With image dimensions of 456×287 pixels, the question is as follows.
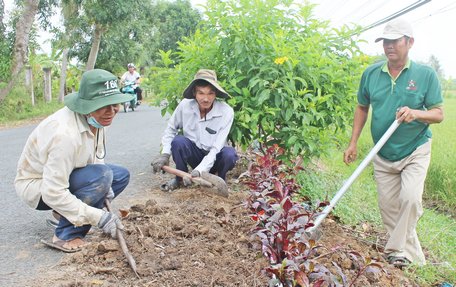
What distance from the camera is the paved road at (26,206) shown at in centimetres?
319

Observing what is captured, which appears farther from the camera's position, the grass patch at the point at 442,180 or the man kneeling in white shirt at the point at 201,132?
the grass patch at the point at 442,180

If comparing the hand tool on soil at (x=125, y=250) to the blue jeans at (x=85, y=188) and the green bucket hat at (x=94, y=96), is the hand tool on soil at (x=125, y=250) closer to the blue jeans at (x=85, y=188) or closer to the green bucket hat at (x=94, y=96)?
the blue jeans at (x=85, y=188)

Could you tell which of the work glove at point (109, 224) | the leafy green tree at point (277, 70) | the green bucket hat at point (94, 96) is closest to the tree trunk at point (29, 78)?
the leafy green tree at point (277, 70)

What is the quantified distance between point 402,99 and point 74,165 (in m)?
2.44

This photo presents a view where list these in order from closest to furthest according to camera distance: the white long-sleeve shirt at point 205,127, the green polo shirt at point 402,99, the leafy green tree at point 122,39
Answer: the green polo shirt at point 402,99 → the white long-sleeve shirt at point 205,127 → the leafy green tree at point 122,39

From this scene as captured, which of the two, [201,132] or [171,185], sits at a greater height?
[201,132]

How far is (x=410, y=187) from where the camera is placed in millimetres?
3756

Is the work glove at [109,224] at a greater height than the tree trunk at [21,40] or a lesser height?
lesser

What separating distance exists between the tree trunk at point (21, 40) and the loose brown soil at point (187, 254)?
35.9ft

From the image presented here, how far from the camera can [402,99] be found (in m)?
3.80

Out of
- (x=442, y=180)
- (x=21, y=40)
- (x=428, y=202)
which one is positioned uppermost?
(x=21, y=40)

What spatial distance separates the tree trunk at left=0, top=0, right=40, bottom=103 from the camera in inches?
522

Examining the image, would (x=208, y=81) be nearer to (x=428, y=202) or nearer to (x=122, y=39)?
(x=428, y=202)

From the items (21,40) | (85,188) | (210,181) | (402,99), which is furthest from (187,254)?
(21,40)
